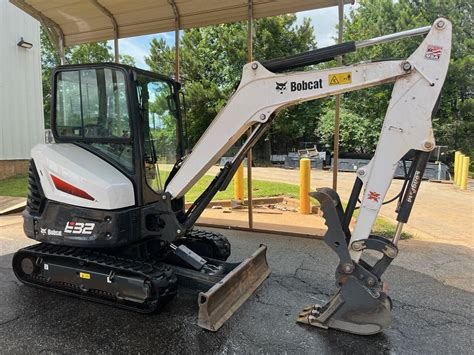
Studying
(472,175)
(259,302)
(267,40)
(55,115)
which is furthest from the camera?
(267,40)

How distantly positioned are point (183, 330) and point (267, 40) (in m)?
23.0

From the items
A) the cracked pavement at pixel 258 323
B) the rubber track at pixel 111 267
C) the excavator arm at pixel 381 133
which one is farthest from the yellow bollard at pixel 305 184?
the rubber track at pixel 111 267

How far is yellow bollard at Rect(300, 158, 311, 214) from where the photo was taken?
8.69m

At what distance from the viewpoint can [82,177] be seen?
3709mm

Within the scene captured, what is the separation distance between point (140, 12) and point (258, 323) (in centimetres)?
592

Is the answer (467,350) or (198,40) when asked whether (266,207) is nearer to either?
(467,350)

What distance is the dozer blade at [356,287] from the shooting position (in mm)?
3209

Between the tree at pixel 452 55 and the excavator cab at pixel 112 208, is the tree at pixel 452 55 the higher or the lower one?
the higher one

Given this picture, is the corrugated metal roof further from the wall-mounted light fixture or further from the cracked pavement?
the wall-mounted light fixture

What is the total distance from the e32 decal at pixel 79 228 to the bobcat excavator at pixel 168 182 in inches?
0.6

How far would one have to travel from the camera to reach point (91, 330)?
338 cm

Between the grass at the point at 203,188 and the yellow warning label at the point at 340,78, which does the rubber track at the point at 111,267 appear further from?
the grass at the point at 203,188

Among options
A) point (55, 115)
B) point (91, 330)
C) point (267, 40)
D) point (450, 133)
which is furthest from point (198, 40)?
point (91, 330)

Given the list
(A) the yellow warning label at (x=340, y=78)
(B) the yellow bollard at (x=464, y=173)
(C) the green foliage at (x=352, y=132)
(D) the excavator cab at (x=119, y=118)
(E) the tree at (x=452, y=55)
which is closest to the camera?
(A) the yellow warning label at (x=340, y=78)
